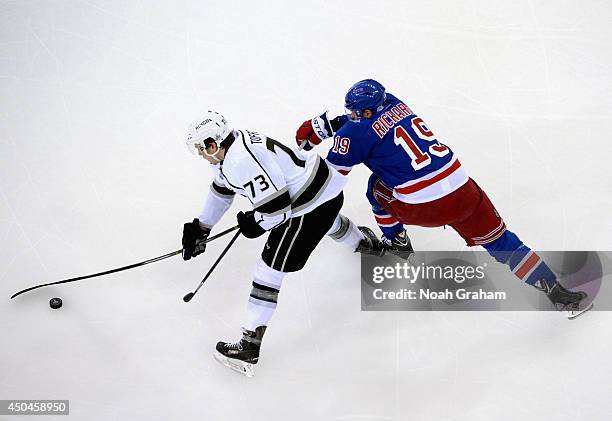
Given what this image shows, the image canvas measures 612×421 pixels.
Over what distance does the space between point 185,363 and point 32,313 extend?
82 cm

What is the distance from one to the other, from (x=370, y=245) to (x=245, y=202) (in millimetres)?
809

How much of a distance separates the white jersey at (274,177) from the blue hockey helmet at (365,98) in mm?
283

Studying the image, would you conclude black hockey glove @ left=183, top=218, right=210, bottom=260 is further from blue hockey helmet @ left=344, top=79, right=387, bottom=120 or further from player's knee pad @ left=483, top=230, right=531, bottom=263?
player's knee pad @ left=483, top=230, right=531, bottom=263

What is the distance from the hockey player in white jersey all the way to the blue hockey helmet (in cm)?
28

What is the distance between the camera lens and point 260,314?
120 inches

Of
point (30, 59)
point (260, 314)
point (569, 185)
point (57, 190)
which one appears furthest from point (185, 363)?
point (30, 59)

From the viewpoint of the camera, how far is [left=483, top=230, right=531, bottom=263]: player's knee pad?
3141 millimetres

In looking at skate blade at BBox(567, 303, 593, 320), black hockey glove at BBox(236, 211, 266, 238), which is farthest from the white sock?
skate blade at BBox(567, 303, 593, 320)

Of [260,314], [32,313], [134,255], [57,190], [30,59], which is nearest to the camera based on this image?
[260,314]

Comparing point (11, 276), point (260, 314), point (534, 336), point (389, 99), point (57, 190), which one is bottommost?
point (534, 336)

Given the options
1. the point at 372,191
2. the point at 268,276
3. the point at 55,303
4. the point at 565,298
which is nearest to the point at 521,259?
the point at 565,298

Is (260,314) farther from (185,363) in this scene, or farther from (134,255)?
(134,255)

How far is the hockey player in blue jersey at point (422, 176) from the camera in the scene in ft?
10.0

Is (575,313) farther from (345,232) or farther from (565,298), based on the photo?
(345,232)
